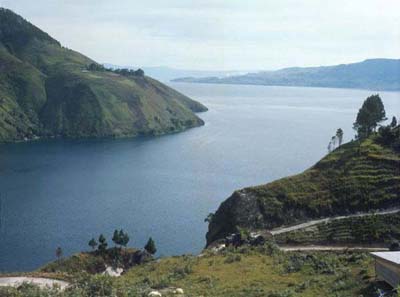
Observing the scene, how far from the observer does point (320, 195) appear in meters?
110

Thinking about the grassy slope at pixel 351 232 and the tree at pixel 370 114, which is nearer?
the grassy slope at pixel 351 232

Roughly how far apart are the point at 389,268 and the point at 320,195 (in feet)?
221

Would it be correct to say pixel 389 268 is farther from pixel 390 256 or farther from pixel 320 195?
pixel 320 195

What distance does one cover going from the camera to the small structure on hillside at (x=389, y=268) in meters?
41.5

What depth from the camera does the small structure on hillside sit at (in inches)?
1633

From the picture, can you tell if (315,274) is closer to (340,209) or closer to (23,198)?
(340,209)

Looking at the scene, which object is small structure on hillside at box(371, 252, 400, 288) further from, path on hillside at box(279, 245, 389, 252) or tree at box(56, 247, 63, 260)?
tree at box(56, 247, 63, 260)

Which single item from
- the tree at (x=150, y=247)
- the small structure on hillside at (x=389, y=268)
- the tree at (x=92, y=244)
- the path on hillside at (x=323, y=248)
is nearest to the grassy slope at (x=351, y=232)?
the path on hillside at (x=323, y=248)

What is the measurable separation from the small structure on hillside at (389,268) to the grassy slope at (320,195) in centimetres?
5948

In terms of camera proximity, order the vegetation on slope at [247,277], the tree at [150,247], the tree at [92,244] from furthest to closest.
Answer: the tree at [92,244] → the tree at [150,247] → the vegetation on slope at [247,277]

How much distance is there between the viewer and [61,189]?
607ft

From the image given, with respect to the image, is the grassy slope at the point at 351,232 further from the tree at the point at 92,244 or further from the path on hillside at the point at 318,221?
the tree at the point at 92,244

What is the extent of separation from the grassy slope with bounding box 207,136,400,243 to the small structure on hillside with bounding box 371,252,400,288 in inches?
2342

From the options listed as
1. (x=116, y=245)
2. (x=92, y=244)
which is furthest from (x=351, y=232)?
(x=92, y=244)
